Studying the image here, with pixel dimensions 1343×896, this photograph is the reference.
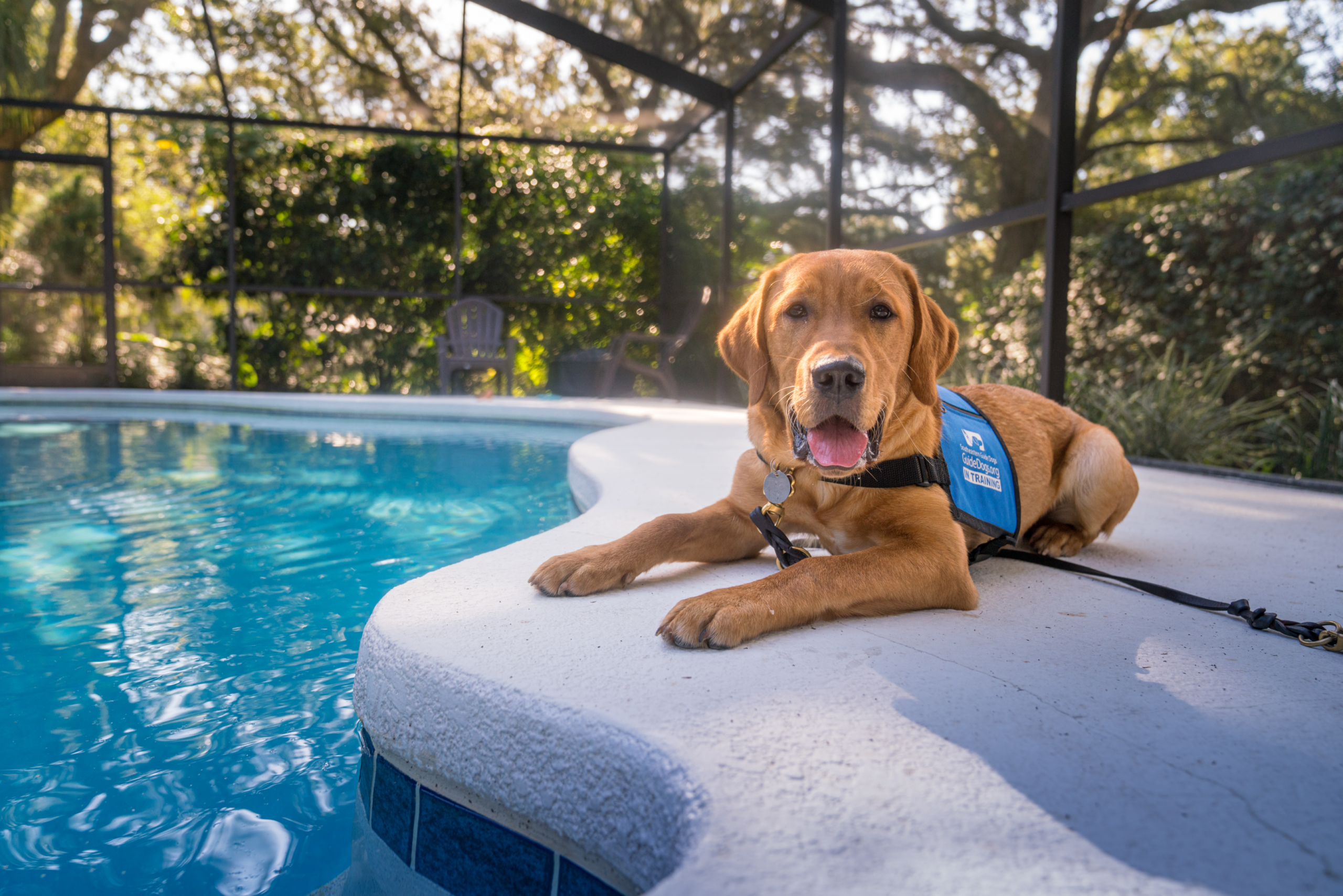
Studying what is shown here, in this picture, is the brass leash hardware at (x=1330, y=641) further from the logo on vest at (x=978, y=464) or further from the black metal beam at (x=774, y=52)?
the black metal beam at (x=774, y=52)

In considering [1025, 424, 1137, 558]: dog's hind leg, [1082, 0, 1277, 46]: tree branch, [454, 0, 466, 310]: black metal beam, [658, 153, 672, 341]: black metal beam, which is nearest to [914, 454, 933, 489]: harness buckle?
[1025, 424, 1137, 558]: dog's hind leg

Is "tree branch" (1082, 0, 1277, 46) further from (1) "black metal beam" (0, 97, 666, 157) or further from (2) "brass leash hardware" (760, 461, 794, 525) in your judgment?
(1) "black metal beam" (0, 97, 666, 157)

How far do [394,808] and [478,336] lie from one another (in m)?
9.66

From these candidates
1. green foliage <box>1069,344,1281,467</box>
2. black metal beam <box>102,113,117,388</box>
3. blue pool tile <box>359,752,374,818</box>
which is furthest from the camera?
black metal beam <box>102,113,117,388</box>

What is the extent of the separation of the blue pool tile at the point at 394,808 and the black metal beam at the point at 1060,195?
4604 millimetres

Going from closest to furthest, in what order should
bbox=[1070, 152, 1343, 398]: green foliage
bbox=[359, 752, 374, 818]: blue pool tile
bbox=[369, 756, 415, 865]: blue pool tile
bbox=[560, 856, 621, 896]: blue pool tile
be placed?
bbox=[560, 856, 621, 896]: blue pool tile → bbox=[369, 756, 415, 865]: blue pool tile → bbox=[359, 752, 374, 818]: blue pool tile → bbox=[1070, 152, 1343, 398]: green foliage

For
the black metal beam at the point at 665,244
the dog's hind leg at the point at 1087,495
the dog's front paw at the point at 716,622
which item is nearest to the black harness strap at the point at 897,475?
the dog's front paw at the point at 716,622

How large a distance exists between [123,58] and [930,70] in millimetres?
10931

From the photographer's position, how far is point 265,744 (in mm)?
1718

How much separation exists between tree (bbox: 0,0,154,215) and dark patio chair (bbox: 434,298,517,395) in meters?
6.10

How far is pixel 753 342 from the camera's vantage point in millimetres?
2117

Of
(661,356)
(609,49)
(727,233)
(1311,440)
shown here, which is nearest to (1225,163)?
(1311,440)

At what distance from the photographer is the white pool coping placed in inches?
33.6

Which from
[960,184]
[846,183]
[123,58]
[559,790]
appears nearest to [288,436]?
[846,183]
